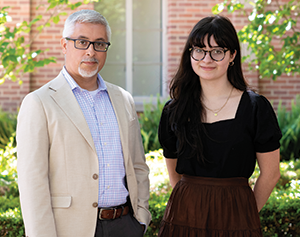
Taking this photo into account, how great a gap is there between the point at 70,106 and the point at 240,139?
1.03 meters

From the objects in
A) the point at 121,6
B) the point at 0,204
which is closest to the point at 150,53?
the point at 121,6

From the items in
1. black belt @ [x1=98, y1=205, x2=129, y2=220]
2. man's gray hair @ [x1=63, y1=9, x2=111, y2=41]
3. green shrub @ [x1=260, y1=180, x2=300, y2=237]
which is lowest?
green shrub @ [x1=260, y1=180, x2=300, y2=237]

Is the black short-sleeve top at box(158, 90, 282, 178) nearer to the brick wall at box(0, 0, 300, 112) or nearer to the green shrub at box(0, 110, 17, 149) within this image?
the brick wall at box(0, 0, 300, 112)

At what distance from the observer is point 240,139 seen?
7.09 feet

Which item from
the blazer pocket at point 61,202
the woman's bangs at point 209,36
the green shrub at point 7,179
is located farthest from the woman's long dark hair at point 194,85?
the green shrub at point 7,179

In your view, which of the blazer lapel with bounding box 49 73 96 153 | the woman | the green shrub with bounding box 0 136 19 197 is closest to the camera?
the blazer lapel with bounding box 49 73 96 153

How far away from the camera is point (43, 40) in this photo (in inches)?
260

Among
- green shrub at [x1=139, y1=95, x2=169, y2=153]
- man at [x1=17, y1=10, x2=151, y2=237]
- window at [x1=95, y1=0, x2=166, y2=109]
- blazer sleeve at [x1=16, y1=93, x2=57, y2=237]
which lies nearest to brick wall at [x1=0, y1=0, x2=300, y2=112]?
window at [x1=95, y1=0, x2=166, y2=109]

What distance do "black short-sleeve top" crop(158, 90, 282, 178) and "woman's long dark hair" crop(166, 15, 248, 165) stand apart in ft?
0.21

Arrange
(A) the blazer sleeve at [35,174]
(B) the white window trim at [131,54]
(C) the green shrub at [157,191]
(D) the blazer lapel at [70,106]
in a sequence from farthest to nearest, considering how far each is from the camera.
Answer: (B) the white window trim at [131,54], (C) the green shrub at [157,191], (D) the blazer lapel at [70,106], (A) the blazer sleeve at [35,174]

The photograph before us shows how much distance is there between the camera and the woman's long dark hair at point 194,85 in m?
2.22

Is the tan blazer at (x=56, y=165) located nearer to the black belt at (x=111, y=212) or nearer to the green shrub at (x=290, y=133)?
the black belt at (x=111, y=212)

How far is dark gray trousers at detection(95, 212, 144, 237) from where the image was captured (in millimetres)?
2113

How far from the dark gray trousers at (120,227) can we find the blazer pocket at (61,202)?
0.79 ft
